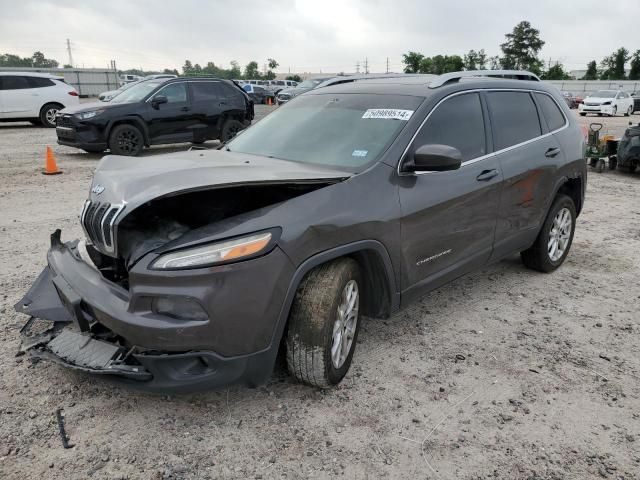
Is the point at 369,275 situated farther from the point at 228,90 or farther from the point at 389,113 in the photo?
the point at 228,90

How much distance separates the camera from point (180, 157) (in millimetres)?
3490

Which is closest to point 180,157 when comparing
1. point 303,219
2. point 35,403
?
point 303,219

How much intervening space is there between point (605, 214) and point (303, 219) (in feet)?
21.0

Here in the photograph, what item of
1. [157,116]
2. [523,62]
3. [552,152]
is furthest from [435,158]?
[523,62]

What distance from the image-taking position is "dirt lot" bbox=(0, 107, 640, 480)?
257cm

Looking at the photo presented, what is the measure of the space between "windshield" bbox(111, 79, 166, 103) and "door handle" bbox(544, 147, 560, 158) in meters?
9.13

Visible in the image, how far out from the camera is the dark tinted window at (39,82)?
16781 millimetres

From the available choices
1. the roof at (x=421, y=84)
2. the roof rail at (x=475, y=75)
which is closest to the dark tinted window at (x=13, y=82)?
the roof at (x=421, y=84)

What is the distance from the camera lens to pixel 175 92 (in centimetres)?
1184

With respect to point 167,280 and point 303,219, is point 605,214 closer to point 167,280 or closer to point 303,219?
point 303,219

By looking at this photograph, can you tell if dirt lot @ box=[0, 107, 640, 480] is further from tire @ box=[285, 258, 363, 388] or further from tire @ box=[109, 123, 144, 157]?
tire @ box=[109, 123, 144, 157]

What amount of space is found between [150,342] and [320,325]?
848 mm

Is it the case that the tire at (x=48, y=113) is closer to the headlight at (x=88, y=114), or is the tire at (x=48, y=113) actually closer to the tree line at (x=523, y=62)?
the headlight at (x=88, y=114)

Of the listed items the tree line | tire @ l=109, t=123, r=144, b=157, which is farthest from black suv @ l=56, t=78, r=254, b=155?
the tree line
